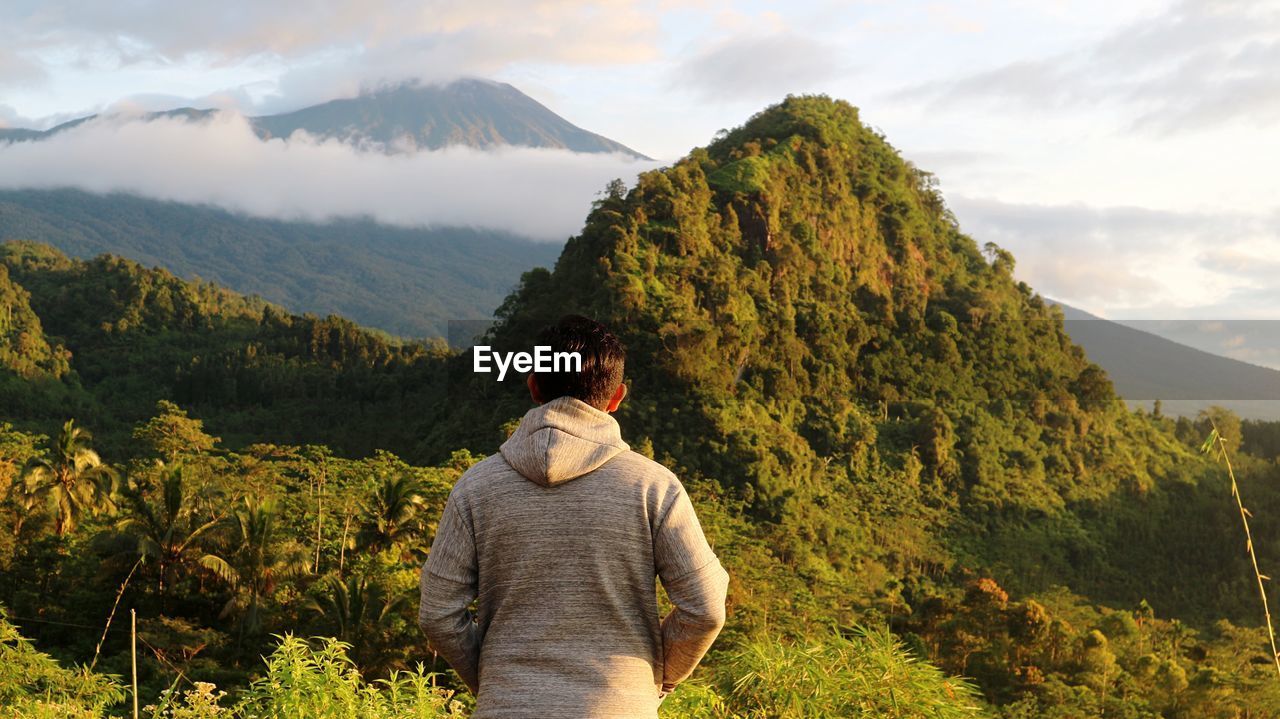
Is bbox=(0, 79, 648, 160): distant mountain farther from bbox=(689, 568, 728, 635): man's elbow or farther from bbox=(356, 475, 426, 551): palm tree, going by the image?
bbox=(689, 568, 728, 635): man's elbow

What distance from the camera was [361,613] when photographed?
45.3ft

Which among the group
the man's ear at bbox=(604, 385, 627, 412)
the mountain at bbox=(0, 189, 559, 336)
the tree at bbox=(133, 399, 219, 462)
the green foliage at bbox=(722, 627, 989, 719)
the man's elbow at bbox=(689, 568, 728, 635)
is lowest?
the tree at bbox=(133, 399, 219, 462)

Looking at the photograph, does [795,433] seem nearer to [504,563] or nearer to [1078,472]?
[1078,472]

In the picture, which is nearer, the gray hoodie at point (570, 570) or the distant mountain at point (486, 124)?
the gray hoodie at point (570, 570)

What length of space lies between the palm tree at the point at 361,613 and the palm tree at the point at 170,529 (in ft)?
8.32

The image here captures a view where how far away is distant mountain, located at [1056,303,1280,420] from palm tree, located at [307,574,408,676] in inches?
2876

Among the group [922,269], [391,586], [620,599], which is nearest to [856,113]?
[922,269]

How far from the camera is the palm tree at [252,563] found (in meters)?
15.5

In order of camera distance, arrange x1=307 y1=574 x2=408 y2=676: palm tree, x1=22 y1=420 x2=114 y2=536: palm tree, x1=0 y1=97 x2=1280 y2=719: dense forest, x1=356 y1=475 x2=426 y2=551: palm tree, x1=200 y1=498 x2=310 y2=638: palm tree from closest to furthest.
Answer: x1=307 y1=574 x2=408 y2=676: palm tree
x1=0 y1=97 x2=1280 y2=719: dense forest
x1=200 y1=498 x2=310 y2=638: palm tree
x1=356 y1=475 x2=426 y2=551: palm tree
x1=22 y1=420 x2=114 y2=536: palm tree

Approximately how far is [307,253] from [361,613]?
149 meters

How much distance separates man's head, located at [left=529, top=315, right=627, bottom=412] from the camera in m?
1.82

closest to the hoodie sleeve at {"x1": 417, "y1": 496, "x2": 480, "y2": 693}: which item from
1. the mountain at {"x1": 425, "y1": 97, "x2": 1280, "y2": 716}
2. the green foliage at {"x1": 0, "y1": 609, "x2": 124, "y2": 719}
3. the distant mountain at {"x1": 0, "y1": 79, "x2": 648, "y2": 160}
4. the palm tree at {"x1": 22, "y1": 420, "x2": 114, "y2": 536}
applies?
the green foliage at {"x1": 0, "y1": 609, "x2": 124, "y2": 719}

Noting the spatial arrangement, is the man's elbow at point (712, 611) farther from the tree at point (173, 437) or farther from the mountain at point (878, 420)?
the tree at point (173, 437)

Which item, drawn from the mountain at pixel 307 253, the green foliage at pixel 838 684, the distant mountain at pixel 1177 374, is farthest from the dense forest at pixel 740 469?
the mountain at pixel 307 253
